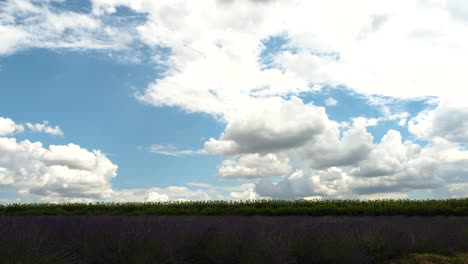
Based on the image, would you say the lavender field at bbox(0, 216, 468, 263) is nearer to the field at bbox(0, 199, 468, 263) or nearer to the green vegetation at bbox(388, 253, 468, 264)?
the field at bbox(0, 199, 468, 263)

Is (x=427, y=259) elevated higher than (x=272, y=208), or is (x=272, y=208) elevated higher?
(x=272, y=208)

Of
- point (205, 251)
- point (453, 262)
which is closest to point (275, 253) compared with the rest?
point (205, 251)

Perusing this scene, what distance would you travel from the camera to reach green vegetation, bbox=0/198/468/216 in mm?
17781

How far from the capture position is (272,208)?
19266mm

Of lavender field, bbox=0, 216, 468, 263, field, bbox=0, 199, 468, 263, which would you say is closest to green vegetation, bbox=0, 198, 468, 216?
field, bbox=0, 199, 468, 263

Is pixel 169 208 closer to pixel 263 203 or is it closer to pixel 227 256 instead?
pixel 263 203

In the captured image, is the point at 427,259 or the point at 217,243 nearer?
the point at 217,243

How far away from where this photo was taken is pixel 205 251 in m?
4.41

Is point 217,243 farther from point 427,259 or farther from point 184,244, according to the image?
point 427,259

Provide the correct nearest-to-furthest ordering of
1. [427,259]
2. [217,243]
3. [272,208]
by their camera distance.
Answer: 1. [217,243]
2. [427,259]
3. [272,208]

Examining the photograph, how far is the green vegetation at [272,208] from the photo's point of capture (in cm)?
1778

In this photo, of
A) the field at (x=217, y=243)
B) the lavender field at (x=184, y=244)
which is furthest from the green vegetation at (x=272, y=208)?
the lavender field at (x=184, y=244)

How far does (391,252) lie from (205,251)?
2.81 m

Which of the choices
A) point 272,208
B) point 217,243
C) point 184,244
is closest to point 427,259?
point 217,243
